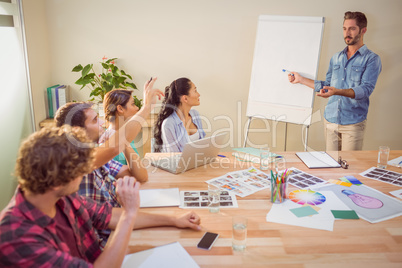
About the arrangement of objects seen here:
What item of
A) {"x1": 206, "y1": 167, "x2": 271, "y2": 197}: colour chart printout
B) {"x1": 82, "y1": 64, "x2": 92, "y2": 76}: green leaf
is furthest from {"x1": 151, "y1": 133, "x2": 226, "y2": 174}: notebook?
{"x1": 82, "y1": 64, "x2": 92, "y2": 76}: green leaf

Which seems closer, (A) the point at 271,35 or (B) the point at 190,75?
(A) the point at 271,35

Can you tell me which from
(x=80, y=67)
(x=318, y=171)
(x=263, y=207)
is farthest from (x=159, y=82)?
(x=263, y=207)

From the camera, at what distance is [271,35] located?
3719 millimetres

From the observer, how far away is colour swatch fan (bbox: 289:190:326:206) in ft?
6.10

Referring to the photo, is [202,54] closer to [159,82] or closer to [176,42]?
[176,42]

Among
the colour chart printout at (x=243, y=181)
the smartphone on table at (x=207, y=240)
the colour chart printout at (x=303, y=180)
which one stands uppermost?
the colour chart printout at (x=303, y=180)

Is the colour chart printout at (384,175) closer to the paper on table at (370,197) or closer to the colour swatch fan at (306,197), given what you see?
the paper on table at (370,197)

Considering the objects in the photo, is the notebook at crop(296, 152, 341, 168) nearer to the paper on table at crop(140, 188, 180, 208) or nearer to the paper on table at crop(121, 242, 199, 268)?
the paper on table at crop(140, 188, 180, 208)

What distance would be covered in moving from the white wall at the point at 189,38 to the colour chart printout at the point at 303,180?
2090 mm

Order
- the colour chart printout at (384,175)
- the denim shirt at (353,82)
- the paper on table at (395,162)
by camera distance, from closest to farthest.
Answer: the colour chart printout at (384,175) < the paper on table at (395,162) < the denim shirt at (353,82)

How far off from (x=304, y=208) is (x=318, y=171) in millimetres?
586

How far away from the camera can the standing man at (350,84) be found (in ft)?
10.9

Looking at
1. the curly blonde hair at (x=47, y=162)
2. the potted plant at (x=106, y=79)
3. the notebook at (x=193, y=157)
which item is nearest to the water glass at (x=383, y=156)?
the notebook at (x=193, y=157)

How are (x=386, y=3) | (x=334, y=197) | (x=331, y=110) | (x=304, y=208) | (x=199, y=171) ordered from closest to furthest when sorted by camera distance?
(x=304, y=208)
(x=334, y=197)
(x=199, y=171)
(x=331, y=110)
(x=386, y=3)
